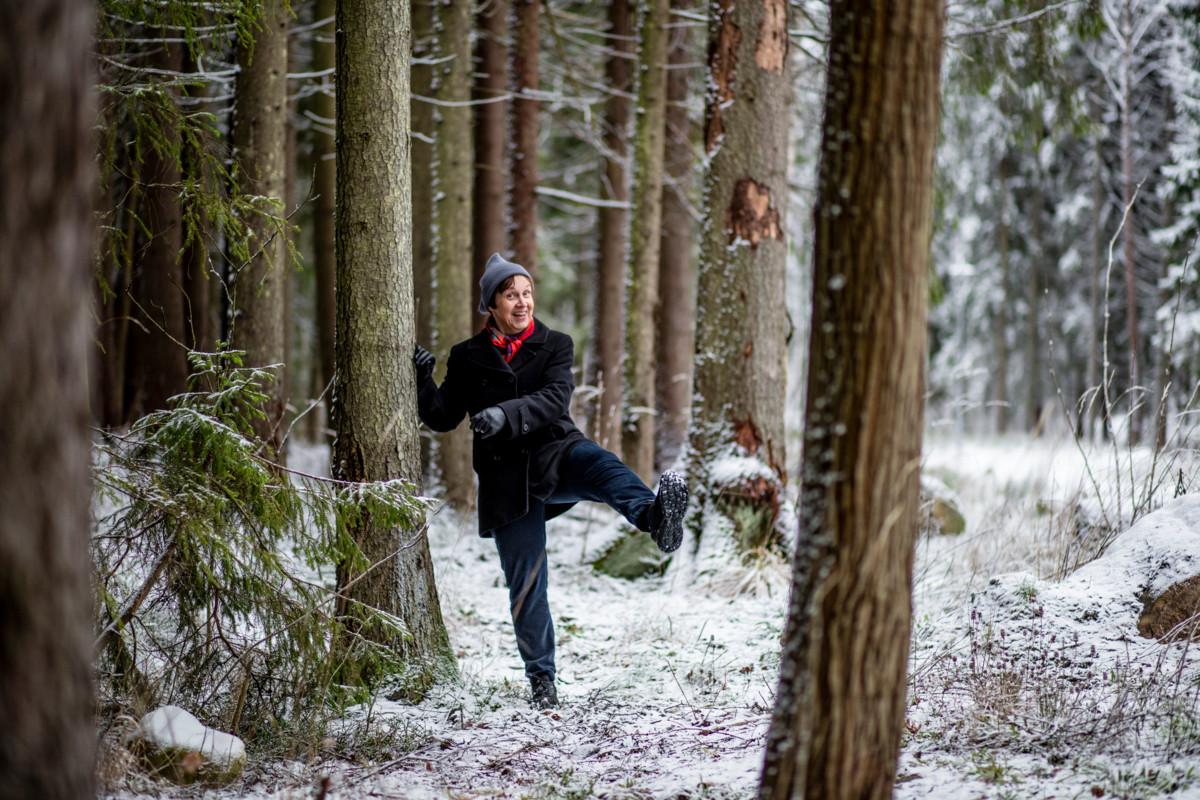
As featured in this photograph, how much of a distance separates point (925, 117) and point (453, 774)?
2.80 m

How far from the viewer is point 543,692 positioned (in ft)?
14.6

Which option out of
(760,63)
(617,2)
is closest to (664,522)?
(760,63)

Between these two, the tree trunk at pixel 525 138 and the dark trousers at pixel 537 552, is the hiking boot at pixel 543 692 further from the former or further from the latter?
the tree trunk at pixel 525 138

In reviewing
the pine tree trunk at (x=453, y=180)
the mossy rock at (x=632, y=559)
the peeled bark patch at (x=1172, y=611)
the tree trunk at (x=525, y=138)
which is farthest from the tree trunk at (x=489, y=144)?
the peeled bark patch at (x=1172, y=611)

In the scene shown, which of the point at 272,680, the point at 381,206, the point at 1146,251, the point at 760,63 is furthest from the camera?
the point at 1146,251

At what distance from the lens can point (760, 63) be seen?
6754 mm

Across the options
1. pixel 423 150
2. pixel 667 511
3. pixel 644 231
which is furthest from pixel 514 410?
pixel 644 231

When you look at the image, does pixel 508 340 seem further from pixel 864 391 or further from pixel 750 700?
pixel 864 391

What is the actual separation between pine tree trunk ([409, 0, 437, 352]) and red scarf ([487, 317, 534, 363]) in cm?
423

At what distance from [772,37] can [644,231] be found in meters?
3.01

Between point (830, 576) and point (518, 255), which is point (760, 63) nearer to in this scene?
point (518, 255)

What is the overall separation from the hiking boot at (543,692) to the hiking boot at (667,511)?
88 cm

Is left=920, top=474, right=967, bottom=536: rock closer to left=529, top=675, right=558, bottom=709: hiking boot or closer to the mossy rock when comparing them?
the mossy rock

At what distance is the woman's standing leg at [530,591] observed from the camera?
4.47 metres
